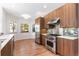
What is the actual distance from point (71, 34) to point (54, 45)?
2.57 feet

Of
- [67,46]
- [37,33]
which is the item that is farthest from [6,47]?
[37,33]

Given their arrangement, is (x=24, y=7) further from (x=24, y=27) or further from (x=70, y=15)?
(x=24, y=27)

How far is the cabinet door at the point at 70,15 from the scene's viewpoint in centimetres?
317

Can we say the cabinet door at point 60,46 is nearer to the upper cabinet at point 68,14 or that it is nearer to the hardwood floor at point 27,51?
the hardwood floor at point 27,51

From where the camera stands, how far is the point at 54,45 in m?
4.06

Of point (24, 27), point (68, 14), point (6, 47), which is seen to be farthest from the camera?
point (24, 27)

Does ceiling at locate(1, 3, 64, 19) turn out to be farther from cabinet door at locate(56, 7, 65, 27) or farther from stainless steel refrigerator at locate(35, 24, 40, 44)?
stainless steel refrigerator at locate(35, 24, 40, 44)

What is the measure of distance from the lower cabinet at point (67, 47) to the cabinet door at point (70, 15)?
54 centimetres

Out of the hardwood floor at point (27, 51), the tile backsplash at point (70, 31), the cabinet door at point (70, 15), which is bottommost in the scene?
the hardwood floor at point (27, 51)

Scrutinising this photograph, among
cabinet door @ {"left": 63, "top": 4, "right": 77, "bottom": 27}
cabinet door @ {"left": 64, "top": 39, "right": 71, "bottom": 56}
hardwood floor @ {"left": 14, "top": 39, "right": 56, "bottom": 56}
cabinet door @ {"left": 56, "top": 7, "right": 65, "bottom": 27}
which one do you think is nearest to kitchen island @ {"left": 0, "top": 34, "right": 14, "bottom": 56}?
hardwood floor @ {"left": 14, "top": 39, "right": 56, "bottom": 56}

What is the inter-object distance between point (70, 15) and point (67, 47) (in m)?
1.03

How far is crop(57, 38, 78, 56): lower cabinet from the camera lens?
10.2ft

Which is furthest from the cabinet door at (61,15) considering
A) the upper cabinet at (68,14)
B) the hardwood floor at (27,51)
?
the hardwood floor at (27,51)

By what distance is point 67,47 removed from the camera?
331 cm
